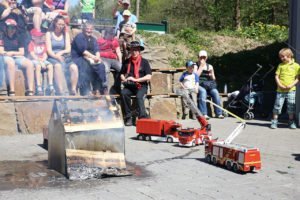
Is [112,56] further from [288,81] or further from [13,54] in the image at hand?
[288,81]

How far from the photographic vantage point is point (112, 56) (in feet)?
39.8

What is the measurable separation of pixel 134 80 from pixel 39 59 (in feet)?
7.76

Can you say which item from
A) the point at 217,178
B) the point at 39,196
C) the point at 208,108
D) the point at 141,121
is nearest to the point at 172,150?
the point at 141,121

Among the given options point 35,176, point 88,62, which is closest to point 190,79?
point 88,62

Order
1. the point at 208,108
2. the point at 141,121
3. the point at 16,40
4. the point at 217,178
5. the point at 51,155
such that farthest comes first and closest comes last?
the point at 208,108, the point at 141,121, the point at 16,40, the point at 51,155, the point at 217,178

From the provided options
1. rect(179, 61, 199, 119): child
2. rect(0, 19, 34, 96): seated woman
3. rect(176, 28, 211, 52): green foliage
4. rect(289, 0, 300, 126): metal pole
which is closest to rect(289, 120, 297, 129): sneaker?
rect(289, 0, 300, 126): metal pole

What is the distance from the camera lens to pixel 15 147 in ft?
28.7

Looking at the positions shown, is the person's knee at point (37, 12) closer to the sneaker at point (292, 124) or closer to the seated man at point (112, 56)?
the seated man at point (112, 56)

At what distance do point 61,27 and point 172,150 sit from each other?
2.69 m

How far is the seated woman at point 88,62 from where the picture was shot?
31.5 ft

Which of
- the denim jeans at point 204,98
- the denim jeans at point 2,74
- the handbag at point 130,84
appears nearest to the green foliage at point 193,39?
the denim jeans at point 204,98

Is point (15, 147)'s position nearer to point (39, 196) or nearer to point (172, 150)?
point (172, 150)

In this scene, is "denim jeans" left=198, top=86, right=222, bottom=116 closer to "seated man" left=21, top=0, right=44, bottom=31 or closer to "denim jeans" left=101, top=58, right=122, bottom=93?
"denim jeans" left=101, top=58, right=122, bottom=93

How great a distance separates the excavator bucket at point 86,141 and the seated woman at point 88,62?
2.17 m
